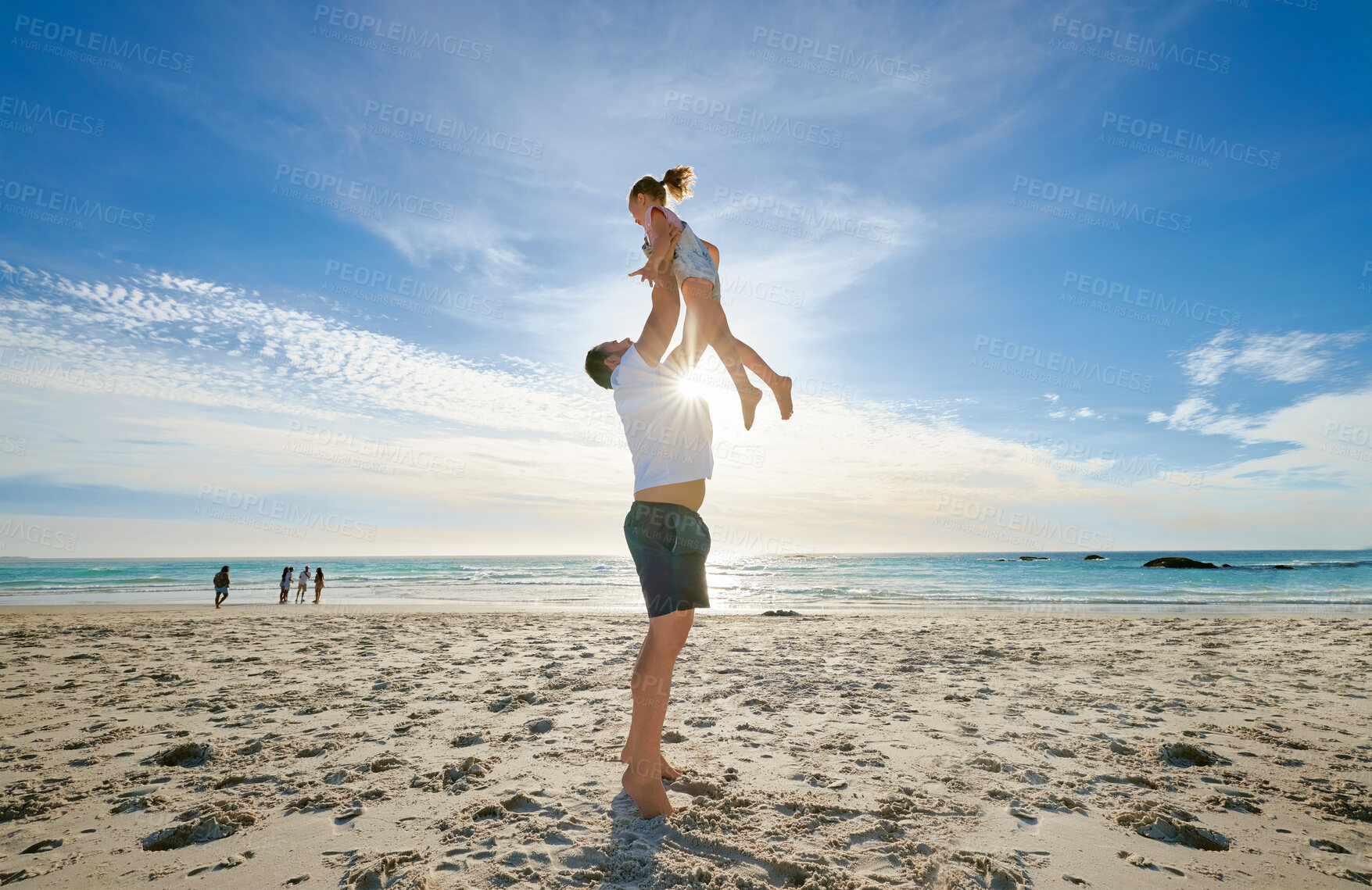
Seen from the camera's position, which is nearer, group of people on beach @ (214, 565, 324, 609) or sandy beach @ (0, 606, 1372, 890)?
sandy beach @ (0, 606, 1372, 890)

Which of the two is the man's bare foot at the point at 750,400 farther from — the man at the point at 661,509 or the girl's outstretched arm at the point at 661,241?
the girl's outstretched arm at the point at 661,241

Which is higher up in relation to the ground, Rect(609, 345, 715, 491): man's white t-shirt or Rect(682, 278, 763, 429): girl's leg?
Rect(682, 278, 763, 429): girl's leg

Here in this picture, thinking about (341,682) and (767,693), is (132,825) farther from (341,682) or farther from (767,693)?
(767,693)

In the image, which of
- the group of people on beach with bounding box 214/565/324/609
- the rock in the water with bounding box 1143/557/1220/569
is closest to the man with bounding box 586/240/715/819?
the group of people on beach with bounding box 214/565/324/609

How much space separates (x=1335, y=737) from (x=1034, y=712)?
162cm

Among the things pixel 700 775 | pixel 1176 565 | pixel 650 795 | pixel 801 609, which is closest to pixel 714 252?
pixel 650 795

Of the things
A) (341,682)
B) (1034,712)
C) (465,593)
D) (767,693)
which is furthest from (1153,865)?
(465,593)

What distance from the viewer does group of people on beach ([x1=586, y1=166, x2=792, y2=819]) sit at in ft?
7.86

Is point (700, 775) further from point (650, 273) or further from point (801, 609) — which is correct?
point (801, 609)

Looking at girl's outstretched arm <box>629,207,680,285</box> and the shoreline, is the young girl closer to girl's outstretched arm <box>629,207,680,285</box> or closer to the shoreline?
girl's outstretched arm <box>629,207,680,285</box>

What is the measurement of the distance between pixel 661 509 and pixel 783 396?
0.69 metres

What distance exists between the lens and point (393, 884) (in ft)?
6.40

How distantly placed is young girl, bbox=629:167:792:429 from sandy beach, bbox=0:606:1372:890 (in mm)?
1716

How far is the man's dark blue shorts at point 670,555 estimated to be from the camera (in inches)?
95.3
